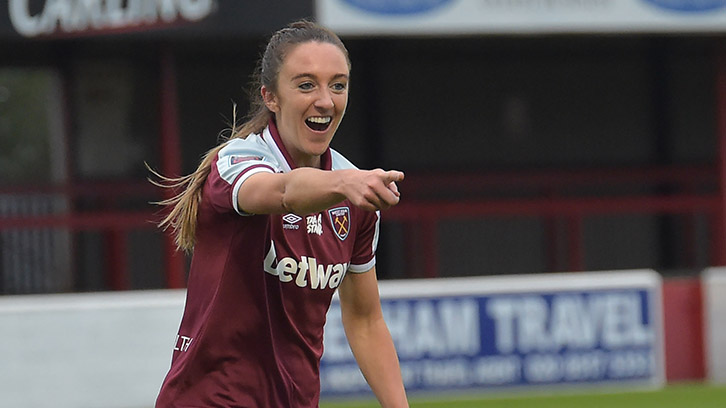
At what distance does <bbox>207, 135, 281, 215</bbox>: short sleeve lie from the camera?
376 cm

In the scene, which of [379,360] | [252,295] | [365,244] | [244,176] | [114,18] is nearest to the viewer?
[244,176]

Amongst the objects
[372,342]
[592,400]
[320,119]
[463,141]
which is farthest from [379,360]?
[463,141]

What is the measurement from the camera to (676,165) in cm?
1648

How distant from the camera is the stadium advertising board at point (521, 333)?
1096 centimetres

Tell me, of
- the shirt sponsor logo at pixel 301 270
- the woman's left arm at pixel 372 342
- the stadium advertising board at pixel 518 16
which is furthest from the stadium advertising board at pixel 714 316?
the shirt sponsor logo at pixel 301 270

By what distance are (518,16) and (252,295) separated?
816 centimetres

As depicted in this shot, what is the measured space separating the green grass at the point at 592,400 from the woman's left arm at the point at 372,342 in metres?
6.02

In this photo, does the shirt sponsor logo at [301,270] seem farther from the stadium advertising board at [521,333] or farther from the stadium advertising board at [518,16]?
the stadium advertising board at [518,16]

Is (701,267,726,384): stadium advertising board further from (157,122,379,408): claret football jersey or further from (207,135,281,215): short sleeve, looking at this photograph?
(207,135,281,215): short sleeve

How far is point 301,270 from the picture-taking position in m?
3.97

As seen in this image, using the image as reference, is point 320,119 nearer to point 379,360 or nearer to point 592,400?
point 379,360

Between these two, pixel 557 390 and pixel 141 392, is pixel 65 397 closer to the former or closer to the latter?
pixel 141 392

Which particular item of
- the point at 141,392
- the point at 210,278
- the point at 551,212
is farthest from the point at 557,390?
the point at 210,278

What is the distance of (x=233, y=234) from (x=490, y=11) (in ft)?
26.6
